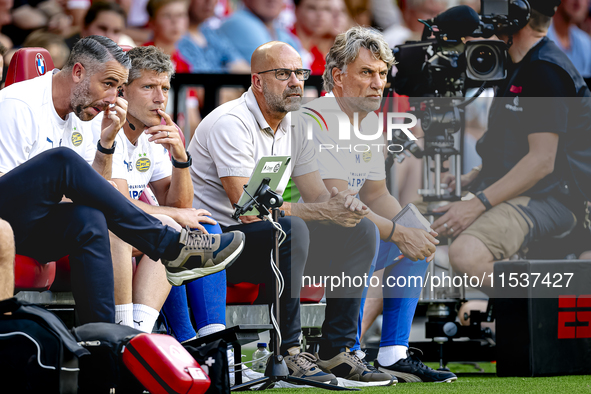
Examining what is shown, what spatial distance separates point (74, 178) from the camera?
8.77ft

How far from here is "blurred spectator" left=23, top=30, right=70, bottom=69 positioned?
16.4 ft

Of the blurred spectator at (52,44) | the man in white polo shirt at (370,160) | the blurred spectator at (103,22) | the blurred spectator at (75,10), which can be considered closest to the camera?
the man in white polo shirt at (370,160)

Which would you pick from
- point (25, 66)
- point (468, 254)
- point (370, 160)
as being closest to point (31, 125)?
point (25, 66)

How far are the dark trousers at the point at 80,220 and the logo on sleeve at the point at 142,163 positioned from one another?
2.37 ft

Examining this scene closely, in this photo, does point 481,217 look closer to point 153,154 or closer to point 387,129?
point 387,129

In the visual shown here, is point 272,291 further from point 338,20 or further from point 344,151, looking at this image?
point 338,20

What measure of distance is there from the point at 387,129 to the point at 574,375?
1.47m

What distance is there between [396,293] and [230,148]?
3.46ft

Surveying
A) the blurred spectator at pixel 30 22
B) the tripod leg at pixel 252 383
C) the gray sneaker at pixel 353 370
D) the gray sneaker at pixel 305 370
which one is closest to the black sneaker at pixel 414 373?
the gray sneaker at pixel 353 370

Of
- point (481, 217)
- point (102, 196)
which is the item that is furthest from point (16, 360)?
point (481, 217)

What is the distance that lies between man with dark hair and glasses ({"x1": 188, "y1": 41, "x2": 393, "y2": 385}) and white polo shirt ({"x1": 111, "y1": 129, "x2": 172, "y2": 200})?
6.0 inches

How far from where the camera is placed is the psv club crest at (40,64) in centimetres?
371

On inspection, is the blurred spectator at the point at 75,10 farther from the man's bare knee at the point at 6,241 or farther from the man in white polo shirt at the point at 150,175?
the man's bare knee at the point at 6,241

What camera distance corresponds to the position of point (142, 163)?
3465 mm
